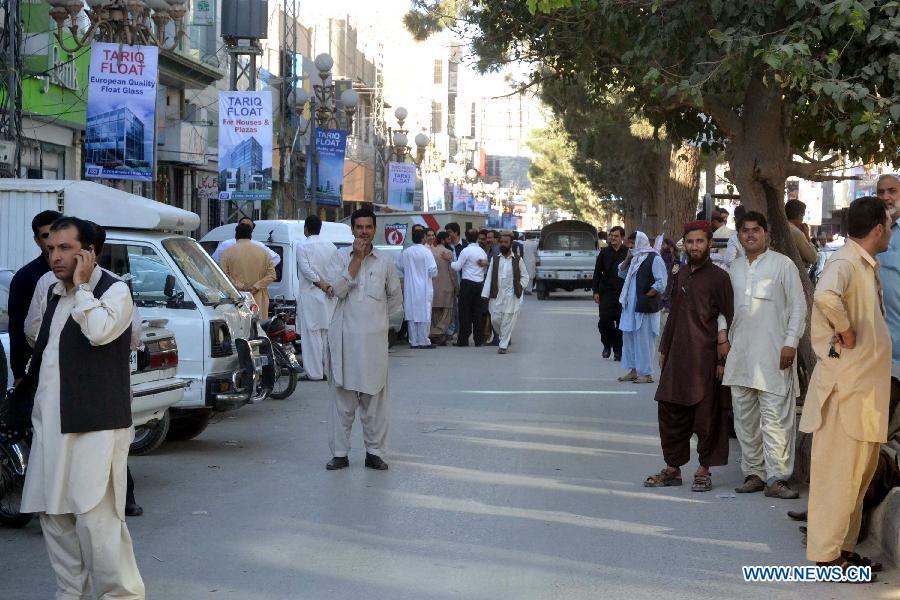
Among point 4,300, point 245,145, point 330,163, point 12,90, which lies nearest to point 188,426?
point 4,300

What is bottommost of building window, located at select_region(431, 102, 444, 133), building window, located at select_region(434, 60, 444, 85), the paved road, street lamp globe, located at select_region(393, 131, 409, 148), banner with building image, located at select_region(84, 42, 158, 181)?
the paved road

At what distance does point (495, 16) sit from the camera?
12.8 m

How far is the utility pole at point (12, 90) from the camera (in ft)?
51.8

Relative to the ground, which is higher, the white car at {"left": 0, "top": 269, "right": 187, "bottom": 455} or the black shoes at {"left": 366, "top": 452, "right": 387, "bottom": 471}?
the white car at {"left": 0, "top": 269, "right": 187, "bottom": 455}

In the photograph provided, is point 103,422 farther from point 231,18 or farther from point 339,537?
point 231,18

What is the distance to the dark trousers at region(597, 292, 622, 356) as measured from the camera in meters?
17.6

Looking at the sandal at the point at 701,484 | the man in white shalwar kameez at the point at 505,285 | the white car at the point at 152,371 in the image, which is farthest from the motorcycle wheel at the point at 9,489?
the man in white shalwar kameez at the point at 505,285

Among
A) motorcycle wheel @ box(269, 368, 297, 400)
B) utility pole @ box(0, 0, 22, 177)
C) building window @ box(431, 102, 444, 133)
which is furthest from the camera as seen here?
building window @ box(431, 102, 444, 133)

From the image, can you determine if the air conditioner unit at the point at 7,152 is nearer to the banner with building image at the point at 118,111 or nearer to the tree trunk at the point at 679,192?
the banner with building image at the point at 118,111

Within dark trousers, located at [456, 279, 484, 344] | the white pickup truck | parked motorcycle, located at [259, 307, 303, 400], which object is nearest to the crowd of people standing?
parked motorcycle, located at [259, 307, 303, 400]

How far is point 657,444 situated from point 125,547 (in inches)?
245

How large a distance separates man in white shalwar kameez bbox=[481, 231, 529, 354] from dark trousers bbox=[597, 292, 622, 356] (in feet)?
7.49

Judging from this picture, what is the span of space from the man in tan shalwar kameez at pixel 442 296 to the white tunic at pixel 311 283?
6.50 m

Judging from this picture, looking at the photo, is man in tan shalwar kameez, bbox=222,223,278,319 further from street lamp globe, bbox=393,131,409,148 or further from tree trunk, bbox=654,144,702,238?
street lamp globe, bbox=393,131,409,148
